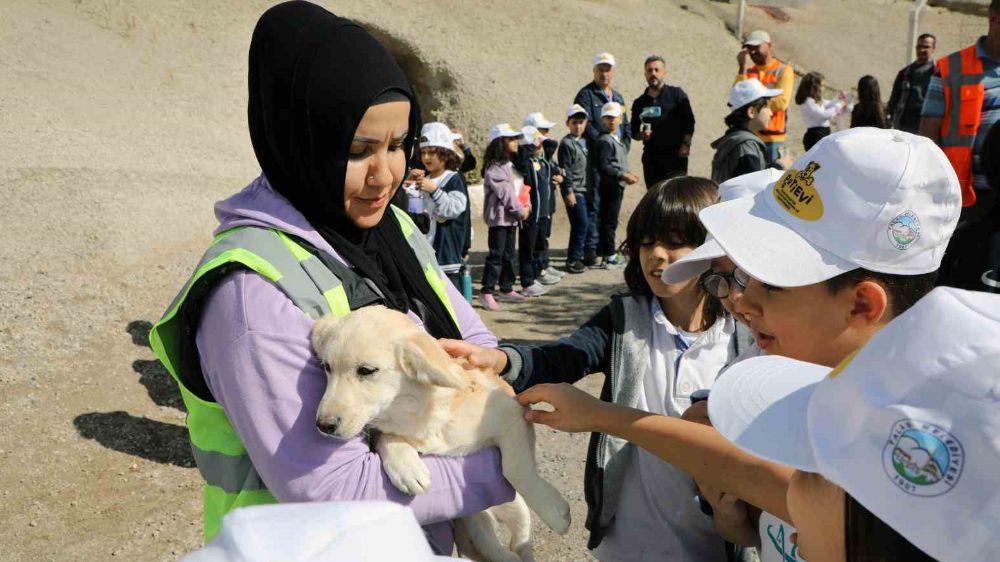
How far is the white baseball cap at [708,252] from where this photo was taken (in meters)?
2.27

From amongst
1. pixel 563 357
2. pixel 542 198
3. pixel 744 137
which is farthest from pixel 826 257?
pixel 542 198

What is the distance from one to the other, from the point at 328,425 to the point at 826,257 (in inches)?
46.7

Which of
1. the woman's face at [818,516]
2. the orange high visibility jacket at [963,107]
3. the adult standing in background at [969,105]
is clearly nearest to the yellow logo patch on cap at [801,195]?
the woman's face at [818,516]

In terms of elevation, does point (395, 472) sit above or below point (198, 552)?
below

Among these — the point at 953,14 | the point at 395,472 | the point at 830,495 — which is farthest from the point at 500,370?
the point at 953,14

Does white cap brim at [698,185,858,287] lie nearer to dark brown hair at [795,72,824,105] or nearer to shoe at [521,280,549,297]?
shoe at [521,280,549,297]

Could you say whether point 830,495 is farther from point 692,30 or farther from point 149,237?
point 692,30

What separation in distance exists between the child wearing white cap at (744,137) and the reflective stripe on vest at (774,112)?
1.23 metres

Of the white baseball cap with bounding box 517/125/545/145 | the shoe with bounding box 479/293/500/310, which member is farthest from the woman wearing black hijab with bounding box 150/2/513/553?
the white baseball cap with bounding box 517/125/545/145

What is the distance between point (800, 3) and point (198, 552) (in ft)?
99.4

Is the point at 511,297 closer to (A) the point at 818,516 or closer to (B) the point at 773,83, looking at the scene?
(B) the point at 773,83

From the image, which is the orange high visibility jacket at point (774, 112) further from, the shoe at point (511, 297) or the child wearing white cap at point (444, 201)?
the shoe at point (511, 297)

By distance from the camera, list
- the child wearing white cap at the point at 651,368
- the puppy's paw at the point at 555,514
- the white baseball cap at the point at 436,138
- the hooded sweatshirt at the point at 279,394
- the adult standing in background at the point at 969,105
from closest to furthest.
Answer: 1. the hooded sweatshirt at the point at 279,394
2. the puppy's paw at the point at 555,514
3. the child wearing white cap at the point at 651,368
4. the adult standing in background at the point at 969,105
5. the white baseball cap at the point at 436,138

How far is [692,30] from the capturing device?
21891 millimetres
